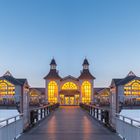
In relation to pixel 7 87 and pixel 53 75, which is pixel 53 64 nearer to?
pixel 53 75

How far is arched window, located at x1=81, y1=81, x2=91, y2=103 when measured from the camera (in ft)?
418

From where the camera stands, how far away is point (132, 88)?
386 feet

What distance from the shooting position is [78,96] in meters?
125

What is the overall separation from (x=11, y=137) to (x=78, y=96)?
109 m

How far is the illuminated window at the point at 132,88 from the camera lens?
117 meters

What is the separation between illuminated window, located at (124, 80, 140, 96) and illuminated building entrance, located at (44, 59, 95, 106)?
13202mm

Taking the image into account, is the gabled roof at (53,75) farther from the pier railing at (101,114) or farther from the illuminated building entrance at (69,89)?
the pier railing at (101,114)

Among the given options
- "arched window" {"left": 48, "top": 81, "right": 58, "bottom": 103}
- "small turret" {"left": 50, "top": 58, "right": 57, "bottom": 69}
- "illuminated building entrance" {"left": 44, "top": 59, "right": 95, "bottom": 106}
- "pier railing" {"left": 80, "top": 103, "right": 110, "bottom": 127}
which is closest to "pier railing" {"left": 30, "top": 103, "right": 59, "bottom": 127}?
"pier railing" {"left": 80, "top": 103, "right": 110, "bottom": 127}

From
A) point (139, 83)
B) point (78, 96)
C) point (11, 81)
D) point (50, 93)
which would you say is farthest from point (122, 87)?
point (11, 81)

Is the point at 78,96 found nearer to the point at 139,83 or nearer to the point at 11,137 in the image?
the point at 139,83

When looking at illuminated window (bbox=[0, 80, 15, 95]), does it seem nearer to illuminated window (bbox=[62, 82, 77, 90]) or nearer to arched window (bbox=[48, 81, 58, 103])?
arched window (bbox=[48, 81, 58, 103])

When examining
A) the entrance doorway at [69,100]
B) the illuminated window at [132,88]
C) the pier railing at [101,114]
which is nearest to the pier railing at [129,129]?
the pier railing at [101,114]

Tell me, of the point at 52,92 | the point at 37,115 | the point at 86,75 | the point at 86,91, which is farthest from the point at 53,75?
the point at 37,115

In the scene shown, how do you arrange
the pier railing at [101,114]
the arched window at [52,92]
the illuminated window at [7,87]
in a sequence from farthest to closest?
the arched window at [52,92]
the illuminated window at [7,87]
the pier railing at [101,114]
